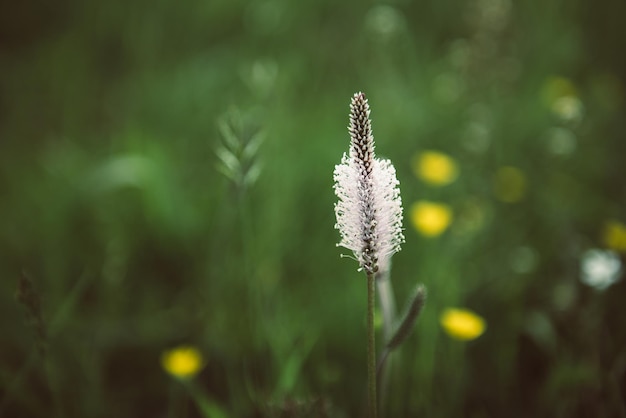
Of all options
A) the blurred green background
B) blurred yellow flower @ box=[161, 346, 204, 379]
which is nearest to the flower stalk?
the blurred green background

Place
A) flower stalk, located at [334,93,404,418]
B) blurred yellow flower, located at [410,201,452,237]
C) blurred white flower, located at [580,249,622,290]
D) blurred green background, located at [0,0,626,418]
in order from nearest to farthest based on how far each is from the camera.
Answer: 1. flower stalk, located at [334,93,404,418]
2. blurred green background, located at [0,0,626,418]
3. blurred white flower, located at [580,249,622,290]
4. blurred yellow flower, located at [410,201,452,237]

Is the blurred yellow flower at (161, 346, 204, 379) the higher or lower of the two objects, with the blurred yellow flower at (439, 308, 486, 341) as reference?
lower

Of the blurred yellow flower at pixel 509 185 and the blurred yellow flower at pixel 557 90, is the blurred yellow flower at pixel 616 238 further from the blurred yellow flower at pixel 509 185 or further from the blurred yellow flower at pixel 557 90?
the blurred yellow flower at pixel 557 90

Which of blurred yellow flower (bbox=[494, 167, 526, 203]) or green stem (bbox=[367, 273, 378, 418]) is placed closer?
green stem (bbox=[367, 273, 378, 418])

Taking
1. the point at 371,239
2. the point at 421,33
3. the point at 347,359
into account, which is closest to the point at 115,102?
the point at 421,33

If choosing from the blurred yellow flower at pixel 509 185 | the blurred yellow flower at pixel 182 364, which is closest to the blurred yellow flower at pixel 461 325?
the blurred yellow flower at pixel 182 364

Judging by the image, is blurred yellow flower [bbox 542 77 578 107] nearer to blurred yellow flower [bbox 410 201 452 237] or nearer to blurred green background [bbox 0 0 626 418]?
blurred green background [bbox 0 0 626 418]

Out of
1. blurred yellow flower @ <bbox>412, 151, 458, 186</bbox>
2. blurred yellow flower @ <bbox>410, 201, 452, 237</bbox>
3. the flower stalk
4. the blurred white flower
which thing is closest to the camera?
the flower stalk

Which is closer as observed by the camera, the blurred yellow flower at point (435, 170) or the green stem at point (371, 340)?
the green stem at point (371, 340)
